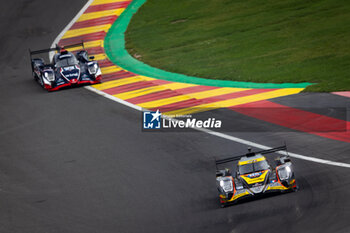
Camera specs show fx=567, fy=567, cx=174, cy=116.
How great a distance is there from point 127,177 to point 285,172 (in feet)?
16.5

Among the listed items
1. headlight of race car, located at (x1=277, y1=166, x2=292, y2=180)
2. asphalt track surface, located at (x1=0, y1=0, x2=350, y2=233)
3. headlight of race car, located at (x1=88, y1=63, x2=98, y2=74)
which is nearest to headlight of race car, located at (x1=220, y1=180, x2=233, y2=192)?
asphalt track surface, located at (x1=0, y1=0, x2=350, y2=233)

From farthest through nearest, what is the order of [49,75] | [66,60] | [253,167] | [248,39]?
[248,39] < [66,60] < [49,75] < [253,167]

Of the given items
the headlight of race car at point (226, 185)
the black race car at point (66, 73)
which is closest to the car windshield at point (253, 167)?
the headlight of race car at point (226, 185)

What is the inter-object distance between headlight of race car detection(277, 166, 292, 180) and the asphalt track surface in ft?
1.66

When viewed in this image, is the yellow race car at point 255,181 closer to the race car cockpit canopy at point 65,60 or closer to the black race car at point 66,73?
the black race car at point 66,73

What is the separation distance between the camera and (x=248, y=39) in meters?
31.3

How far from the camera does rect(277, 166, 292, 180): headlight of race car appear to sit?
14.4m

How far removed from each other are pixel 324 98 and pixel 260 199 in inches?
346

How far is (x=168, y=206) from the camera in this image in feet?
48.7

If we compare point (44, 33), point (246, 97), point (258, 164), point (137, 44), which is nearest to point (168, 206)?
point (258, 164)

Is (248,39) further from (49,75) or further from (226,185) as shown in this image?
(226,185)

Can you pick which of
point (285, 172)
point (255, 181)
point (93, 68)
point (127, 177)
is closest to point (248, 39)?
point (93, 68)

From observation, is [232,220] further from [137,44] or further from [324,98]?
[137,44]

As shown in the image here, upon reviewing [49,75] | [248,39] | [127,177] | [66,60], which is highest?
[248,39]
